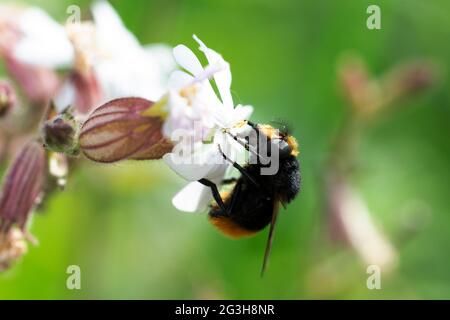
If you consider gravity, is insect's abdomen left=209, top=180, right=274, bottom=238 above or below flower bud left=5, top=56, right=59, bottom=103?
below

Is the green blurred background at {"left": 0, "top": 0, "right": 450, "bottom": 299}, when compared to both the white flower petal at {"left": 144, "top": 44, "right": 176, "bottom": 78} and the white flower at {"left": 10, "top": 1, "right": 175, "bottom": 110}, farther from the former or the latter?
the white flower at {"left": 10, "top": 1, "right": 175, "bottom": 110}

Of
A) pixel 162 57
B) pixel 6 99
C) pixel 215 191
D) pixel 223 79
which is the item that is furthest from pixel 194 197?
pixel 162 57

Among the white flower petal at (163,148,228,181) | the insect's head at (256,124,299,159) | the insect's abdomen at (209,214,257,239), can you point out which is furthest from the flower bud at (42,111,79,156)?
the insect's abdomen at (209,214,257,239)

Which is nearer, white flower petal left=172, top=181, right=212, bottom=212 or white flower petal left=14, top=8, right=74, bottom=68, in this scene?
white flower petal left=172, top=181, right=212, bottom=212

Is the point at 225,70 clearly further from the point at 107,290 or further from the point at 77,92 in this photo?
the point at 107,290

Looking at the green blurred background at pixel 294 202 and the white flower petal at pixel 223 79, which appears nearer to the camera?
the white flower petal at pixel 223 79

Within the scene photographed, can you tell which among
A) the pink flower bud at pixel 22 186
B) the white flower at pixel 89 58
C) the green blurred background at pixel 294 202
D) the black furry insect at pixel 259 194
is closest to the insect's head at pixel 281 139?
the black furry insect at pixel 259 194

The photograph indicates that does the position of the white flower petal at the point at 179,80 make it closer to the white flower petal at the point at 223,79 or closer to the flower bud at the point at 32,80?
the white flower petal at the point at 223,79
